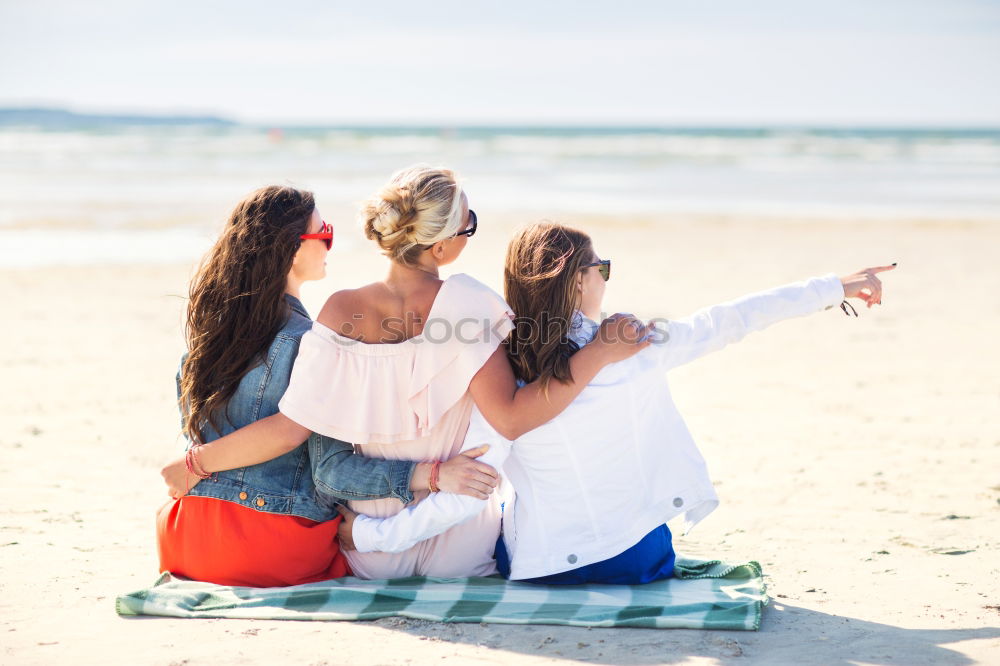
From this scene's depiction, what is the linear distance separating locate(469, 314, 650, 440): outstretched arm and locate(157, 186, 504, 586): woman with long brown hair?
19 cm

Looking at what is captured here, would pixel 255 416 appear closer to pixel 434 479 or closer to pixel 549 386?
pixel 434 479

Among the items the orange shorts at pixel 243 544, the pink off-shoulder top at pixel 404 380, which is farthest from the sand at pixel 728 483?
the pink off-shoulder top at pixel 404 380

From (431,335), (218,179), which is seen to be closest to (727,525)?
(431,335)

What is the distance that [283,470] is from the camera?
3127 mm

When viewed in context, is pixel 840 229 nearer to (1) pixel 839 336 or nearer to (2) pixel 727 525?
(1) pixel 839 336

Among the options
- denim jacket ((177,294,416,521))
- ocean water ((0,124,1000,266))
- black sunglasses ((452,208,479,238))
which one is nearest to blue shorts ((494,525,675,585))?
denim jacket ((177,294,416,521))

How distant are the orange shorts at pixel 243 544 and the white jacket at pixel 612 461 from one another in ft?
0.60

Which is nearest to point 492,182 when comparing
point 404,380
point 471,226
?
point 471,226

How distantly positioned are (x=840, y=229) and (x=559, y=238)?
11865 mm

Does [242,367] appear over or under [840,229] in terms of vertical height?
under

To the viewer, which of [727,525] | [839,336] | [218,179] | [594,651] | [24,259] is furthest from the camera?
[218,179]

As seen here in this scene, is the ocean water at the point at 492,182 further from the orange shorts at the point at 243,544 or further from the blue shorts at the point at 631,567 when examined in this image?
the blue shorts at the point at 631,567

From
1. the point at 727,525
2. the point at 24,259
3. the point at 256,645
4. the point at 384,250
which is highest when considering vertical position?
the point at 24,259

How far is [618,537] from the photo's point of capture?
307 cm
